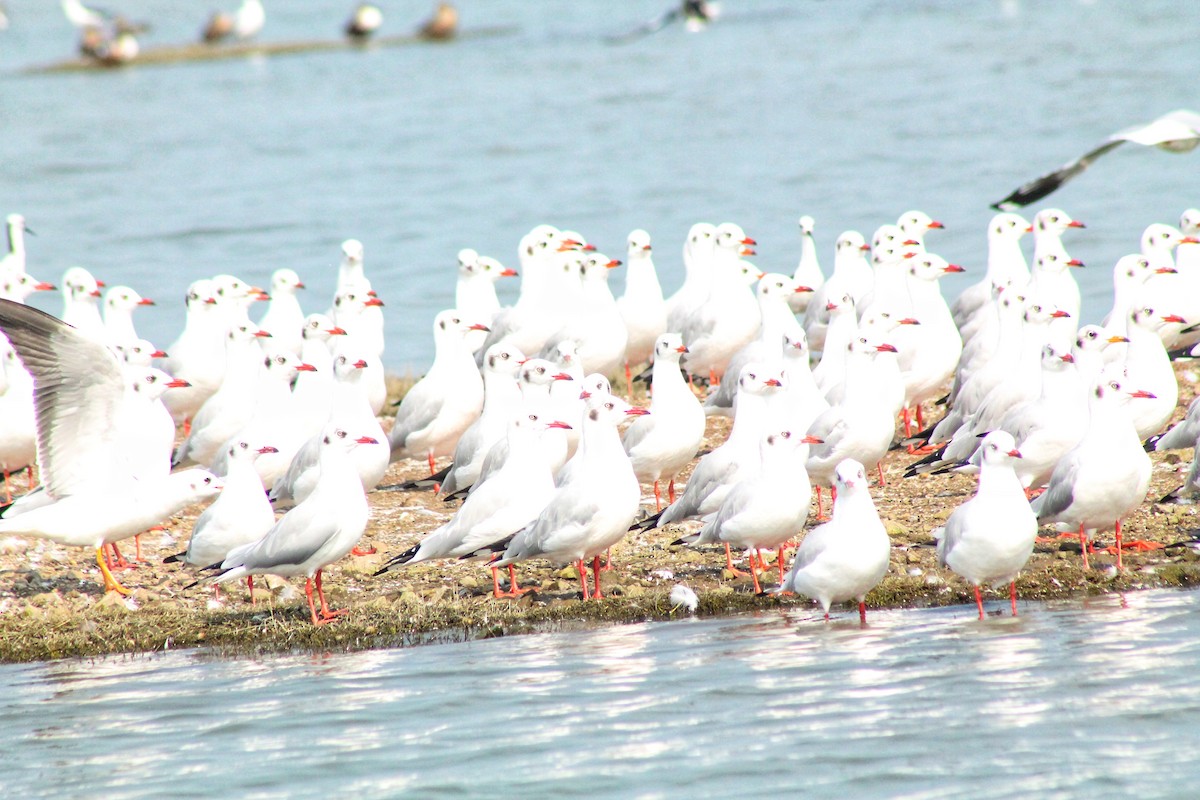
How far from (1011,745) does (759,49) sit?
42496mm

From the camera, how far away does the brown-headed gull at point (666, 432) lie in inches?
461

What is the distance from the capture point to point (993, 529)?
8.95m

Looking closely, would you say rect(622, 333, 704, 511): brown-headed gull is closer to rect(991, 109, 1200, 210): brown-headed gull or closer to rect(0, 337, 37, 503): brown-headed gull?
rect(991, 109, 1200, 210): brown-headed gull

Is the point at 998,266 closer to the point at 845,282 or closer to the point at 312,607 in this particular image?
the point at 845,282

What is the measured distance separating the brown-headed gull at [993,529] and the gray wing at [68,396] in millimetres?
4931

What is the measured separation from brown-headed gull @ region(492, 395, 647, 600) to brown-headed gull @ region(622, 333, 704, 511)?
1.50m

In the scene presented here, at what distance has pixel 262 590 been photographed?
34.6 ft

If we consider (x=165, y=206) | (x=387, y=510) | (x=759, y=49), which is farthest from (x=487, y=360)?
(x=759, y=49)

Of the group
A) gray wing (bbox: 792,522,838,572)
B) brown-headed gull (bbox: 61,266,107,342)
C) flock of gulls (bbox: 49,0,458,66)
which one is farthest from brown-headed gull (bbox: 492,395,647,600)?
flock of gulls (bbox: 49,0,458,66)

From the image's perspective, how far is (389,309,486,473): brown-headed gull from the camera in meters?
13.4

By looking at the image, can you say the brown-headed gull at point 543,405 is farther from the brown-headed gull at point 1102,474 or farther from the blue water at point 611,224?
the brown-headed gull at point 1102,474

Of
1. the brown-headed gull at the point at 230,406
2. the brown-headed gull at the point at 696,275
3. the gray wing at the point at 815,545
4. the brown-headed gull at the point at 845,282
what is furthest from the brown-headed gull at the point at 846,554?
the brown-headed gull at the point at 696,275

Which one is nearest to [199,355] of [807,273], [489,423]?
[489,423]

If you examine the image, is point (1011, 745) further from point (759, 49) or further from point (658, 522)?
point (759, 49)
